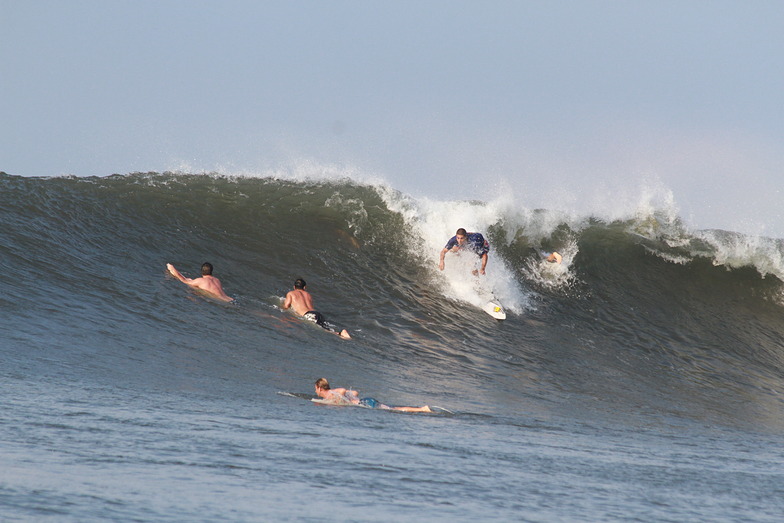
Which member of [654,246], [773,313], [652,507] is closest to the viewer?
[652,507]

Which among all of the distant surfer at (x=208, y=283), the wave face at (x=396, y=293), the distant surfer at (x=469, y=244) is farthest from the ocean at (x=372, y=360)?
the distant surfer at (x=469, y=244)

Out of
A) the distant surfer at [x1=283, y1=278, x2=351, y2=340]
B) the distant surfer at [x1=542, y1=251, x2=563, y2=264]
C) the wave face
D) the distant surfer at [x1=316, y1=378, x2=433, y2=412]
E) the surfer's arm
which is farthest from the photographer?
the distant surfer at [x1=542, y1=251, x2=563, y2=264]

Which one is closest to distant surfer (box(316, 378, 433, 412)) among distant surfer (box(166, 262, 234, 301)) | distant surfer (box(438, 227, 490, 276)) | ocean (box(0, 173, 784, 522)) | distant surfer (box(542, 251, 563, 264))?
ocean (box(0, 173, 784, 522))

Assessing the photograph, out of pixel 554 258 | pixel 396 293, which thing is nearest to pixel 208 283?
pixel 396 293

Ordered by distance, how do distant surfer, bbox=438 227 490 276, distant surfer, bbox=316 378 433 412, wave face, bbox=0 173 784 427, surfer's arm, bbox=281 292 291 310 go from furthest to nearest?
distant surfer, bbox=438 227 490 276 → surfer's arm, bbox=281 292 291 310 → wave face, bbox=0 173 784 427 → distant surfer, bbox=316 378 433 412

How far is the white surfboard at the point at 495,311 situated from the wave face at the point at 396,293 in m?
0.18

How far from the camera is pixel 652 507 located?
4527 millimetres

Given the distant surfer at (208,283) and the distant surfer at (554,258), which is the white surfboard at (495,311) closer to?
the distant surfer at (554,258)

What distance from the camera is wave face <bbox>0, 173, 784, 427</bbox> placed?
31.8ft

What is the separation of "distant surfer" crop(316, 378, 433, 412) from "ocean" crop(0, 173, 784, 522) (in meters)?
0.18

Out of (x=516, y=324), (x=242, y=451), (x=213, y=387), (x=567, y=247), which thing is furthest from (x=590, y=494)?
(x=567, y=247)

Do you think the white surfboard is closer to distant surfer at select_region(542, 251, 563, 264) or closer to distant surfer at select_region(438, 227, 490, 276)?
distant surfer at select_region(438, 227, 490, 276)

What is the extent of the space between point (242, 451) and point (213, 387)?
8.94 feet

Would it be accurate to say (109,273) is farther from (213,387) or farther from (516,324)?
(516,324)
